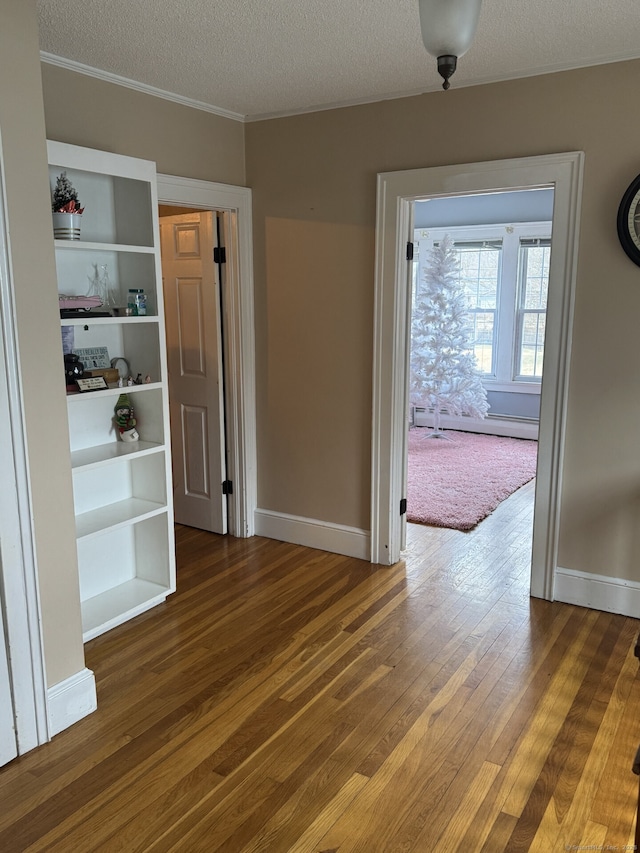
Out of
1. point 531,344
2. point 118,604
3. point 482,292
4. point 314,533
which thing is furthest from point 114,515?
point 482,292

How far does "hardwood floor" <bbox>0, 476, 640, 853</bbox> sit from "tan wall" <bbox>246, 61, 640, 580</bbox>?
63cm

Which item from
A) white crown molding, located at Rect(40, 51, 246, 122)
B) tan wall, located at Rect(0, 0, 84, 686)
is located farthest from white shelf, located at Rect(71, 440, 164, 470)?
white crown molding, located at Rect(40, 51, 246, 122)

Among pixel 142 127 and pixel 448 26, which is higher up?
pixel 142 127

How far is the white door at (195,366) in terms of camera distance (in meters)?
4.21

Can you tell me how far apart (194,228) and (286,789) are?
3165 millimetres

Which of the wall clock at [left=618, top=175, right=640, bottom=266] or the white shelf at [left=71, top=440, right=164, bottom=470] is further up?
the wall clock at [left=618, top=175, right=640, bottom=266]

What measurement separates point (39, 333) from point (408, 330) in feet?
6.85

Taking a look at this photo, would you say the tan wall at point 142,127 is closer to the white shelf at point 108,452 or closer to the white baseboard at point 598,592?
the white shelf at point 108,452

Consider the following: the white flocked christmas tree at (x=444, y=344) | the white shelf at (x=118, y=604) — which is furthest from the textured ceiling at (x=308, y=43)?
the white flocked christmas tree at (x=444, y=344)

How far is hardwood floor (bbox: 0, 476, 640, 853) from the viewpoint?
2.07m

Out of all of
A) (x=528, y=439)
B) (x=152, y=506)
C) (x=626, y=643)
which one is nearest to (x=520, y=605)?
(x=626, y=643)

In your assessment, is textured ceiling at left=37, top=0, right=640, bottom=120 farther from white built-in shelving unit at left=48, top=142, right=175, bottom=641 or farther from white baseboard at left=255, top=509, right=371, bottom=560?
white baseboard at left=255, top=509, right=371, bottom=560

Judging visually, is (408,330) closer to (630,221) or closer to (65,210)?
(630,221)

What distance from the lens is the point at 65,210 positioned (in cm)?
293
